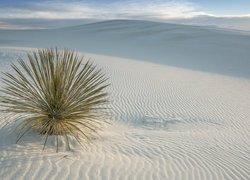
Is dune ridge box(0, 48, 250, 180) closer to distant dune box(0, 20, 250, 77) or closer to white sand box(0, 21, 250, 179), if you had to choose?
white sand box(0, 21, 250, 179)

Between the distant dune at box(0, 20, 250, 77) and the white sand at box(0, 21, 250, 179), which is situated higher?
the distant dune at box(0, 20, 250, 77)

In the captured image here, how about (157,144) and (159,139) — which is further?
(159,139)

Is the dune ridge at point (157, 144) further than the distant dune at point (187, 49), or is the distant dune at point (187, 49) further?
the distant dune at point (187, 49)

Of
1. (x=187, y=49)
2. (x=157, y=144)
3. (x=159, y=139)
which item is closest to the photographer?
(x=157, y=144)

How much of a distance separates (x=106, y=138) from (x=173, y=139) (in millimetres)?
1602

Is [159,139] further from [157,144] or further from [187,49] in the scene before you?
[187,49]

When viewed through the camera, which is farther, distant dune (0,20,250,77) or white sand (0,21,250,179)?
distant dune (0,20,250,77)

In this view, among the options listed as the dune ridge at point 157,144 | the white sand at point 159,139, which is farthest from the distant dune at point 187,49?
the dune ridge at point 157,144

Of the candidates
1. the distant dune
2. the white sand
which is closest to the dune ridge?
the white sand

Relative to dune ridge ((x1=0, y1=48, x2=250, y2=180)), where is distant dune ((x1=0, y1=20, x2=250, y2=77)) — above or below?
above

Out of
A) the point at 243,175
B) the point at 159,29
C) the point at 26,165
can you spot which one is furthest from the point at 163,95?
the point at 159,29

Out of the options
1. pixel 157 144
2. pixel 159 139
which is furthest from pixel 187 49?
pixel 157 144

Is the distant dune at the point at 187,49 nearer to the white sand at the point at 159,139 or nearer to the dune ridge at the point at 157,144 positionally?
the white sand at the point at 159,139

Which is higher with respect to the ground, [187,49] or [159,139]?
[187,49]
